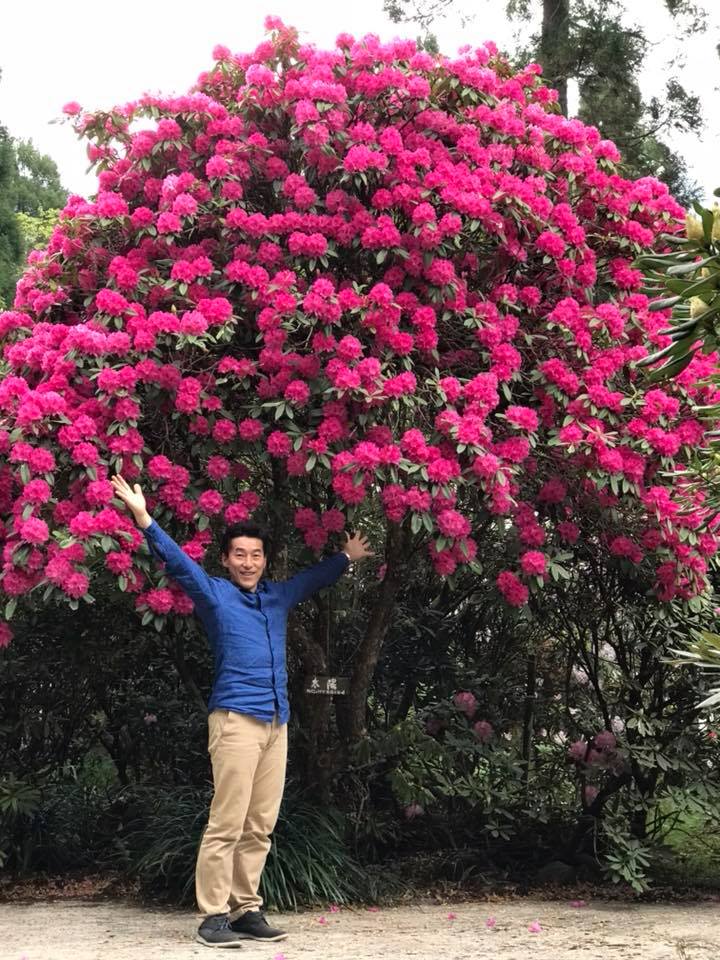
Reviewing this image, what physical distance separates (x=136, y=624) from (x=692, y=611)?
9.23 feet

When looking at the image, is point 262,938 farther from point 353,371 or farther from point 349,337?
point 349,337

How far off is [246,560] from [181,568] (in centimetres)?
35

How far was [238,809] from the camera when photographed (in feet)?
15.1

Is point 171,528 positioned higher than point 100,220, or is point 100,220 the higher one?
point 100,220

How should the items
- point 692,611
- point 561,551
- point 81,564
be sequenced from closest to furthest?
1. point 81,564
2. point 561,551
3. point 692,611

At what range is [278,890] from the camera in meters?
5.37

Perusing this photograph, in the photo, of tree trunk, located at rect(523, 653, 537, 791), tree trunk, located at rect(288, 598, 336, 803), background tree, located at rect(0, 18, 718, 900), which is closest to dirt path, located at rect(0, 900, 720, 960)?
background tree, located at rect(0, 18, 718, 900)

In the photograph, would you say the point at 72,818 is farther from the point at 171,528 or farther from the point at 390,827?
the point at 171,528

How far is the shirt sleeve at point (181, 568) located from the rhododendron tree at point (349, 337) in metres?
0.13

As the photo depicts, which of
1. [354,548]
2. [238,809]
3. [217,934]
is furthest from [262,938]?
[354,548]

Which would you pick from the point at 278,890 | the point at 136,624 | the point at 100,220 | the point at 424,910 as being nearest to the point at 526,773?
the point at 424,910

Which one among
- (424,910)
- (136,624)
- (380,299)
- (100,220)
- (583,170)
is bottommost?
(424,910)

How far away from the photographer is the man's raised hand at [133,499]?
4.55m

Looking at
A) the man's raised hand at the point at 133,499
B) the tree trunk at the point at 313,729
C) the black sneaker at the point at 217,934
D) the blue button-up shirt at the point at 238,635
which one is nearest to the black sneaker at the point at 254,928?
the black sneaker at the point at 217,934
